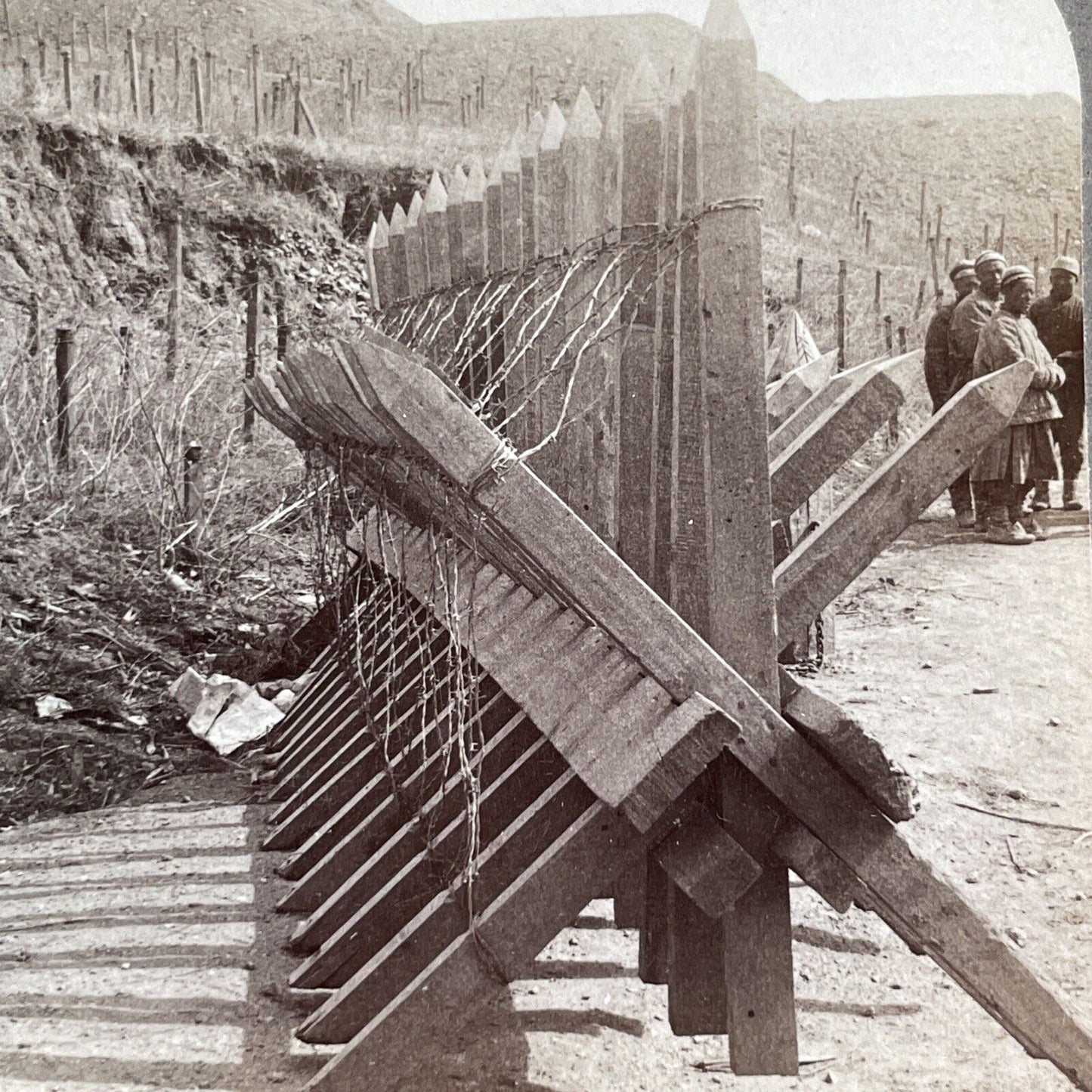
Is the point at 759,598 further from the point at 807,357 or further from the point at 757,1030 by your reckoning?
the point at 807,357

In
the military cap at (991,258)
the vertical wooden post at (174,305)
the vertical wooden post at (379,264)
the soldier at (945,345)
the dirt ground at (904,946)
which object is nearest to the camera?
the dirt ground at (904,946)

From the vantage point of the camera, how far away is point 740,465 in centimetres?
232

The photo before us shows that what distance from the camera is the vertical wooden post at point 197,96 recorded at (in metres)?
19.8

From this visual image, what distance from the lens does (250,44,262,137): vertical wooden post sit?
2038 cm

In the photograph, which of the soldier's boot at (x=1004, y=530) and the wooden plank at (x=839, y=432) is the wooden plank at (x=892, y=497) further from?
the soldier's boot at (x=1004, y=530)

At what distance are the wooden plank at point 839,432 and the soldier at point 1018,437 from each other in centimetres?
655

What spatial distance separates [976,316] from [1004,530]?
1992mm

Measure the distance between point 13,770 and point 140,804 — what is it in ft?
2.11

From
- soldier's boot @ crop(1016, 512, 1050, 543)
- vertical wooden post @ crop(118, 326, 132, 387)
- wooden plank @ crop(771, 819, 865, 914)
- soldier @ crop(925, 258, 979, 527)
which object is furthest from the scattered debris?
soldier @ crop(925, 258, 979, 527)

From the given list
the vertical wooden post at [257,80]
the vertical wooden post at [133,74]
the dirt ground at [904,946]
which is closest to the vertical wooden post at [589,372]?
the dirt ground at [904,946]

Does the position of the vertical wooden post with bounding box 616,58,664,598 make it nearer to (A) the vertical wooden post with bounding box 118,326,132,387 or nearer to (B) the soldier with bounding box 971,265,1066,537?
(A) the vertical wooden post with bounding box 118,326,132,387

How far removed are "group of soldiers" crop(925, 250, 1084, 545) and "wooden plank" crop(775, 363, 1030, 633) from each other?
6.40 meters

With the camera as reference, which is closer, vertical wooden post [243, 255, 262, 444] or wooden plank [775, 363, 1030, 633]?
wooden plank [775, 363, 1030, 633]

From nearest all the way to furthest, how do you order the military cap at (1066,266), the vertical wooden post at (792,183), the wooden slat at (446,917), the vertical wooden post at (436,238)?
the wooden slat at (446,917)
the vertical wooden post at (436,238)
the military cap at (1066,266)
the vertical wooden post at (792,183)
